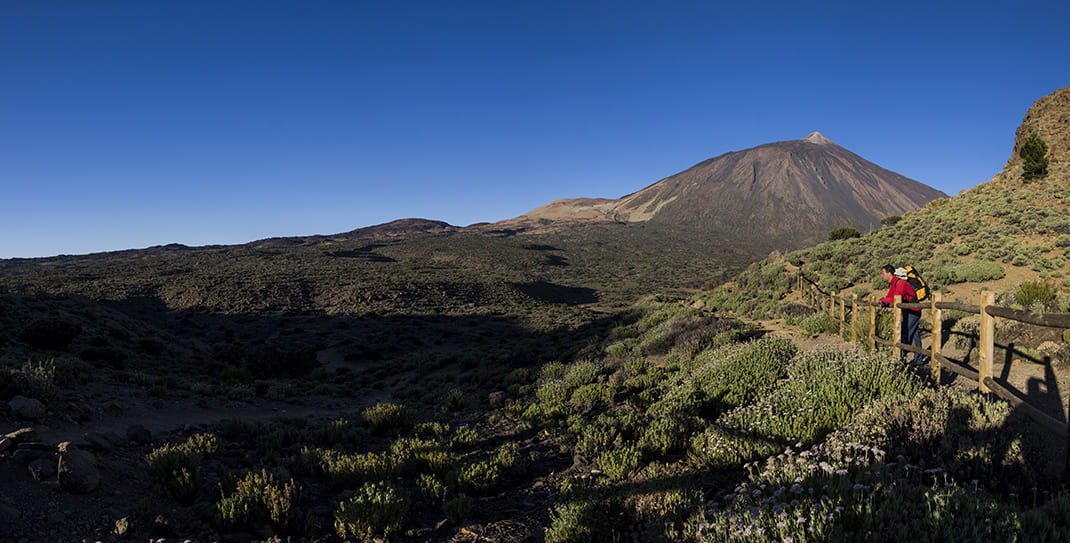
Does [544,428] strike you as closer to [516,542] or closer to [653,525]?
[516,542]

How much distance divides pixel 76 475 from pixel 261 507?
1.66 m

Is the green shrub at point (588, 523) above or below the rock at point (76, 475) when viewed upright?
below

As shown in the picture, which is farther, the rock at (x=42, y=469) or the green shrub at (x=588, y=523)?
the rock at (x=42, y=469)

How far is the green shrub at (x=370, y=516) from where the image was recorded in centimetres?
427

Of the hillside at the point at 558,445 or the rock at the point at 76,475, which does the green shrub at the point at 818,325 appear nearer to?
the hillside at the point at 558,445

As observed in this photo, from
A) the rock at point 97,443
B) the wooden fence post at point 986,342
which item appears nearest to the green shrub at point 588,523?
the wooden fence post at point 986,342

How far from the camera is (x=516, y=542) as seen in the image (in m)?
4.12

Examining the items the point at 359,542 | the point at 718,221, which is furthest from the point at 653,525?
the point at 718,221

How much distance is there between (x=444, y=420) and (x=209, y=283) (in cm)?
4409

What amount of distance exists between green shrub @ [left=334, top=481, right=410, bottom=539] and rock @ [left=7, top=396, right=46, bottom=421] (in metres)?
5.11

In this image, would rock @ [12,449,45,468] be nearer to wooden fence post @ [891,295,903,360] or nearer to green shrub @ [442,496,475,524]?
green shrub @ [442,496,475,524]

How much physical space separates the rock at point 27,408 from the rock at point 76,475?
2.65m

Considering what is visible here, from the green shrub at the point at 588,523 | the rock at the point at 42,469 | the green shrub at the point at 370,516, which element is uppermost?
the rock at the point at 42,469

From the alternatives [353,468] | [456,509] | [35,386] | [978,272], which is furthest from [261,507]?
[978,272]
